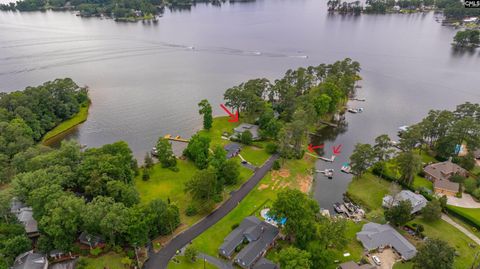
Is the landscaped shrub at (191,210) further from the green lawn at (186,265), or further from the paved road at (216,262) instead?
the green lawn at (186,265)

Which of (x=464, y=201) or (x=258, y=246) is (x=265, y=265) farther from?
A: (x=464, y=201)

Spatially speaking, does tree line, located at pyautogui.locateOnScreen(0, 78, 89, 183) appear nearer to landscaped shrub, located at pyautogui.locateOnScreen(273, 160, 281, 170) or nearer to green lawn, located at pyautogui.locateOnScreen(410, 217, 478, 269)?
landscaped shrub, located at pyautogui.locateOnScreen(273, 160, 281, 170)

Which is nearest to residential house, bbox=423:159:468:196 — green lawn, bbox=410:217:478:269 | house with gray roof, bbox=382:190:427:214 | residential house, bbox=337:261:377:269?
house with gray roof, bbox=382:190:427:214

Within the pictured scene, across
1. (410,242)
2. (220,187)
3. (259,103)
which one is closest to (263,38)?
(259,103)

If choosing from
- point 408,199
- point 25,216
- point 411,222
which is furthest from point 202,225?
point 408,199

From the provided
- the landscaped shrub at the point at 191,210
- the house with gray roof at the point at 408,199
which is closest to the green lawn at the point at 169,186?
the landscaped shrub at the point at 191,210

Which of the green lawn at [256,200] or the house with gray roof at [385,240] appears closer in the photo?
the house with gray roof at [385,240]
